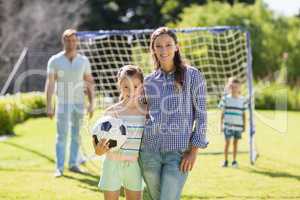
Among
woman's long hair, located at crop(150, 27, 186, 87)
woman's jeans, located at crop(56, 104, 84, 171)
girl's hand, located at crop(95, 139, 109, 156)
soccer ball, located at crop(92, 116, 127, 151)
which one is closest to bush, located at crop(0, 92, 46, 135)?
woman's jeans, located at crop(56, 104, 84, 171)

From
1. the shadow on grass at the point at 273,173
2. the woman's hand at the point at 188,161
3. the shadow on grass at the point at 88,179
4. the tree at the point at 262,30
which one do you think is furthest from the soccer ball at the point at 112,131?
the tree at the point at 262,30

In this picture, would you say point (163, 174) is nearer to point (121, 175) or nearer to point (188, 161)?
point (188, 161)

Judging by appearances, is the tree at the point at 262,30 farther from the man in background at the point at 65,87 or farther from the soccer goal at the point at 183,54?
the man in background at the point at 65,87

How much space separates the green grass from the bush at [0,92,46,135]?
29.9 inches

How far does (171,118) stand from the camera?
12.6 ft

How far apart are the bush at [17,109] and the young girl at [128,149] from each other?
8846 millimetres

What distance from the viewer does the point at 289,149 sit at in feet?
34.3

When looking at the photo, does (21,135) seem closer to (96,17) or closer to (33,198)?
(33,198)

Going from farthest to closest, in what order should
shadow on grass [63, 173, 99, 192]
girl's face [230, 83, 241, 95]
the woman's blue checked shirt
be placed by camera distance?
girl's face [230, 83, 241, 95], shadow on grass [63, 173, 99, 192], the woman's blue checked shirt

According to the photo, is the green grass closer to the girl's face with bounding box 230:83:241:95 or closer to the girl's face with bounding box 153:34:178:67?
the girl's face with bounding box 230:83:241:95

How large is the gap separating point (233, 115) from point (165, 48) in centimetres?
478

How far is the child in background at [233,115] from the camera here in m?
8.40

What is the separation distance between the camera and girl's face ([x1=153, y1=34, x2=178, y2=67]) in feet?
12.6

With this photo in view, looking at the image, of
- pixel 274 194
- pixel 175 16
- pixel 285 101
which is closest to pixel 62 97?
pixel 274 194
